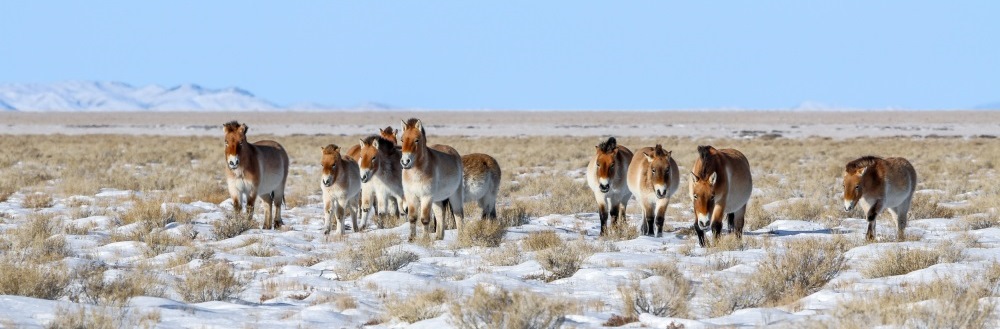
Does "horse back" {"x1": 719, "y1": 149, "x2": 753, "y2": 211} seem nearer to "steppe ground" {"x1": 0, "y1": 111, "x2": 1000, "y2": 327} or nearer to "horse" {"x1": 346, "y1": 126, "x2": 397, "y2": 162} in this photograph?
"steppe ground" {"x1": 0, "y1": 111, "x2": 1000, "y2": 327}

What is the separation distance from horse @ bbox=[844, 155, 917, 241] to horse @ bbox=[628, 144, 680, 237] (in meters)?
1.93

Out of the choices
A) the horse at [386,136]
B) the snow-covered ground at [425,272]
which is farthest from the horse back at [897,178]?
the horse at [386,136]

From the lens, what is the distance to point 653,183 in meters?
11.8

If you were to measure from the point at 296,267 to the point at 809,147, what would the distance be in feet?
109

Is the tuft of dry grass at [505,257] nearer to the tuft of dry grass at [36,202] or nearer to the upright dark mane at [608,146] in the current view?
the upright dark mane at [608,146]

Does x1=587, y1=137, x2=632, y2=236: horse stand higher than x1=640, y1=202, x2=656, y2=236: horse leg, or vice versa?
x1=587, y1=137, x2=632, y2=236: horse

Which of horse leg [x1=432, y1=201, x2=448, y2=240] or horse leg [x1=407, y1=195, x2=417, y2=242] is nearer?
horse leg [x1=407, y1=195, x2=417, y2=242]

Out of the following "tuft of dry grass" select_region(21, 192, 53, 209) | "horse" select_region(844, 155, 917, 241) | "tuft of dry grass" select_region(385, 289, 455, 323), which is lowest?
"tuft of dry grass" select_region(21, 192, 53, 209)

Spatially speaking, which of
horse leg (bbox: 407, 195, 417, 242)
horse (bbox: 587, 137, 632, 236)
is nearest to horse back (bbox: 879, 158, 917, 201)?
horse (bbox: 587, 137, 632, 236)

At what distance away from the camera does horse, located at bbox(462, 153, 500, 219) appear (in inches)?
544

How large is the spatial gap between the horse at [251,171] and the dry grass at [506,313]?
7.51 metres

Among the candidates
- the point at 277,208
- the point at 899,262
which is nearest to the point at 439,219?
the point at 277,208

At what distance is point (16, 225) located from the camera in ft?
46.8

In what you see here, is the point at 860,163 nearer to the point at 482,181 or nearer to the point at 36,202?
the point at 482,181
